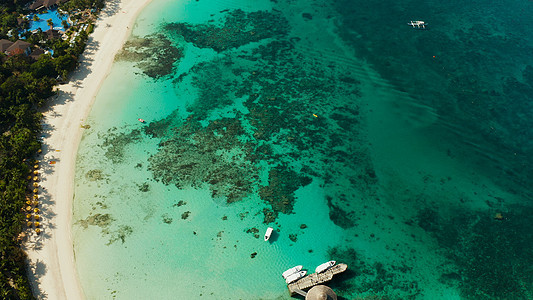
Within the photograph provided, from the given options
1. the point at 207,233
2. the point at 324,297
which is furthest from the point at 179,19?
the point at 324,297

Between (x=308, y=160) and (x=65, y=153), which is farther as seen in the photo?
(x=308, y=160)

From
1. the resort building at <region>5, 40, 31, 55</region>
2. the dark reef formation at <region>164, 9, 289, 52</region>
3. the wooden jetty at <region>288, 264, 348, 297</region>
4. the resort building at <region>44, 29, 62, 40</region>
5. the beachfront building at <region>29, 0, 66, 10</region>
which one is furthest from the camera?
the beachfront building at <region>29, 0, 66, 10</region>

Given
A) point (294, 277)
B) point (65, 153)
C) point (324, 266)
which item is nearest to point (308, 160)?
point (324, 266)

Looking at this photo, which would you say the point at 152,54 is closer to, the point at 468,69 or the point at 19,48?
the point at 19,48

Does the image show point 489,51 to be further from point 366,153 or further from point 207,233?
point 207,233

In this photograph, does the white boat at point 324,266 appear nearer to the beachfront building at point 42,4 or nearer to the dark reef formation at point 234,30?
the dark reef formation at point 234,30

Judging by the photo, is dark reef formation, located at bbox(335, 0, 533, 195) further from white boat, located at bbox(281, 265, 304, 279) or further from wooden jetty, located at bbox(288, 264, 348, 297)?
white boat, located at bbox(281, 265, 304, 279)

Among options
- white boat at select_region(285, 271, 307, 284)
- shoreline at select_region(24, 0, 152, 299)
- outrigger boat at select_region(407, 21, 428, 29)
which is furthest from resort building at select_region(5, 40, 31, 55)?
outrigger boat at select_region(407, 21, 428, 29)
